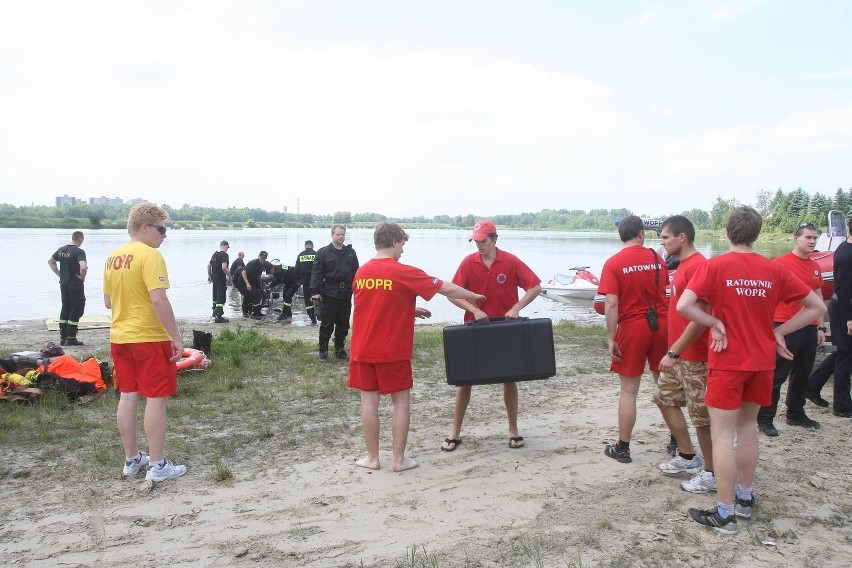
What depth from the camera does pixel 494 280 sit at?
482 centimetres

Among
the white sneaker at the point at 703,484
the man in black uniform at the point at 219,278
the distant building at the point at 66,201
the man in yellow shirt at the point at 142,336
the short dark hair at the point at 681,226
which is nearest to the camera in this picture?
→ the white sneaker at the point at 703,484

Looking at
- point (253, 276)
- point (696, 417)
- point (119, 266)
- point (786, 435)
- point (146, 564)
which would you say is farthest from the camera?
point (253, 276)

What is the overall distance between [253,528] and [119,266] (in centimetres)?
199

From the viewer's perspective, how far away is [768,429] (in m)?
5.13

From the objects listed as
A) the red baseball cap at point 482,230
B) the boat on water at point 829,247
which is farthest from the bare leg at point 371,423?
the boat on water at point 829,247

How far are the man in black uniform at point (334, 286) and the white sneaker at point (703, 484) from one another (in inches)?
209

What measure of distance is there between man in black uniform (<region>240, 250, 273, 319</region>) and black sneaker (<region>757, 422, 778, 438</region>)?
1170 centimetres

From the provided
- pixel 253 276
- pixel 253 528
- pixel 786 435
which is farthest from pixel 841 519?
pixel 253 276

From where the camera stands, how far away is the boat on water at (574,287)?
20.9 m

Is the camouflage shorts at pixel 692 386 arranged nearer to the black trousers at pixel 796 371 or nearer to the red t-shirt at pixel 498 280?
the red t-shirt at pixel 498 280

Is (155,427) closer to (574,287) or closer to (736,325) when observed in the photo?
(736,325)

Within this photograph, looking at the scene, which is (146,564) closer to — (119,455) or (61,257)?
(119,455)

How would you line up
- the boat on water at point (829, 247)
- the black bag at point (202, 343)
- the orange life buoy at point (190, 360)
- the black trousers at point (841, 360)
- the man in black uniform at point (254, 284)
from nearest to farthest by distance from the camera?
1. the black trousers at point (841, 360)
2. the orange life buoy at point (190, 360)
3. the black bag at point (202, 343)
4. the boat on water at point (829, 247)
5. the man in black uniform at point (254, 284)

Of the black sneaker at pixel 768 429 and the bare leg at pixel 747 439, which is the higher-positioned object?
the bare leg at pixel 747 439
